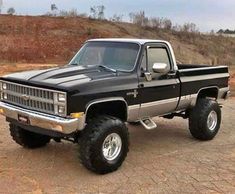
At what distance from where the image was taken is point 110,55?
26.9 ft

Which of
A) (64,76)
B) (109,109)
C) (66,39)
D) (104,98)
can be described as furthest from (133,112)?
(66,39)

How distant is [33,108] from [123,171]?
1627mm

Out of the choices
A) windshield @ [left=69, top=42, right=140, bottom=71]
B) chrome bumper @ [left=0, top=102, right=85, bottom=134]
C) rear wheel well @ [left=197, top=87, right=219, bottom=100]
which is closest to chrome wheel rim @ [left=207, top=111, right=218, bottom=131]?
rear wheel well @ [left=197, top=87, right=219, bottom=100]

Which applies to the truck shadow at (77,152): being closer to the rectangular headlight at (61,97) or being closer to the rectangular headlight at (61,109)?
the rectangular headlight at (61,109)

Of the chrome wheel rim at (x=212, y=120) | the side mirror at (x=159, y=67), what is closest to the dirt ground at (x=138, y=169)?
the chrome wheel rim at (x=212, y=120)

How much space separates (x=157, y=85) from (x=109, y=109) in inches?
41.6

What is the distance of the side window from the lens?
→ 8156 mm

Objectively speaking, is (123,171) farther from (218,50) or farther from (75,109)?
(218,50)

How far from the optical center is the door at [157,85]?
25.7ft

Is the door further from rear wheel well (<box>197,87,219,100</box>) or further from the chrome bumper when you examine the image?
the chrome bumper

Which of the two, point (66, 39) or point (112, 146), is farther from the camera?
point (66, 39)

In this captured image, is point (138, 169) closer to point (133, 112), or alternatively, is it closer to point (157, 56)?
point (133, 112)

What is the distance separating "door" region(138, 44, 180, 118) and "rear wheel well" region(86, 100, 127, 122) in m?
0.37

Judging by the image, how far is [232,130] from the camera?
33.9ft
